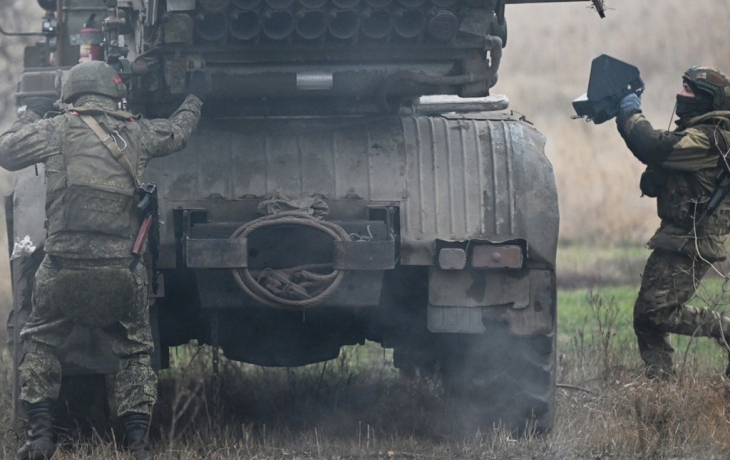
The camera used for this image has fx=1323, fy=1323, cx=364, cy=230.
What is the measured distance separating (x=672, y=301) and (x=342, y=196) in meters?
2.13

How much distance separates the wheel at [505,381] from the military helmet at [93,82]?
2.05 m

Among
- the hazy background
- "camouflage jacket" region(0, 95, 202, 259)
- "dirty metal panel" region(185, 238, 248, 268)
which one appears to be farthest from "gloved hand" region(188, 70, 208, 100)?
the hazy background

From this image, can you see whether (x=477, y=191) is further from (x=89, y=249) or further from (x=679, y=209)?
(x=89, y=249)

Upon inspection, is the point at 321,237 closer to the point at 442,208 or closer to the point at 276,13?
the point at 442,208

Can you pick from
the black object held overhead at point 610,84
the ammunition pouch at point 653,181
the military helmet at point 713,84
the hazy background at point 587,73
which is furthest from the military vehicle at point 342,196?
the hazy background at point 587,73

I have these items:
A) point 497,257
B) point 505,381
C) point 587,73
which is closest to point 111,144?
point 497,257

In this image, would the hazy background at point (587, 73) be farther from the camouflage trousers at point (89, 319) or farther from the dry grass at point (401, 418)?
the camouflage trousers at point (89, 319)

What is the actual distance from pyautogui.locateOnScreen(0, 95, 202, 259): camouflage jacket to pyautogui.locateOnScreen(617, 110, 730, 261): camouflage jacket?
2474 millimetres

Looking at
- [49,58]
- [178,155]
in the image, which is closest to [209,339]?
[178,155]

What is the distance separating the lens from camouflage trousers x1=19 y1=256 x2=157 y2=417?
5.86 metres

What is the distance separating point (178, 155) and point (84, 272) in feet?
2.69

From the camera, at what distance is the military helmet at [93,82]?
6039 mm

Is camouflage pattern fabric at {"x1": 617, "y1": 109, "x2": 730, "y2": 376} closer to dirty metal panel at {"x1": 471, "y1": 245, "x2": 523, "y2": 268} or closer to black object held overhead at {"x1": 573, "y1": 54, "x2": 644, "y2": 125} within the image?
black object held overhead at {"x1": 573, "y1": 54, "x2": 644, "y2": 125}

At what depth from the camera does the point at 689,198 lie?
23.4 ft
